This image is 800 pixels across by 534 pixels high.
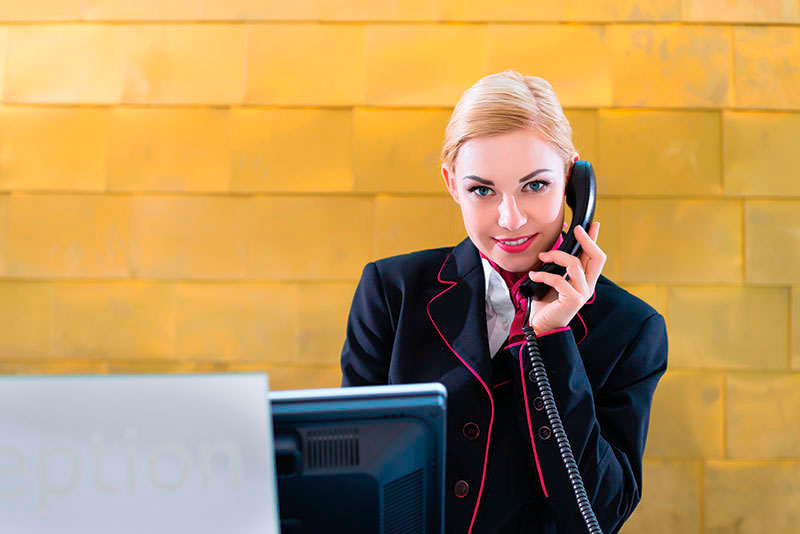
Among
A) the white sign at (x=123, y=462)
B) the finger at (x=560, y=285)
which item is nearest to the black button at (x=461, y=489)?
the finger at (x=560, y=285)

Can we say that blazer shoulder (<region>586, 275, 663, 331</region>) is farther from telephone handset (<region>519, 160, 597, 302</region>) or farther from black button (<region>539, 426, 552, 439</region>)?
black button (<region>539, 426, 552, 439</region>)

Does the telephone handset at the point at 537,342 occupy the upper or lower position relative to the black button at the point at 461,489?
upper

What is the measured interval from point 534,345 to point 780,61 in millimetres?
1340

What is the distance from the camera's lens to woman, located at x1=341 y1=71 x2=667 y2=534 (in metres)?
1.16

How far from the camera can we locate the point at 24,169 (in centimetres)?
199

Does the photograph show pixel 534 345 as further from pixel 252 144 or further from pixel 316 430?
pixel 252 144

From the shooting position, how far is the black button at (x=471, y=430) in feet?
4.03

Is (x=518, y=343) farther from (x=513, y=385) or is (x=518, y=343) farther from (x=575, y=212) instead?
(x=575, y=212)

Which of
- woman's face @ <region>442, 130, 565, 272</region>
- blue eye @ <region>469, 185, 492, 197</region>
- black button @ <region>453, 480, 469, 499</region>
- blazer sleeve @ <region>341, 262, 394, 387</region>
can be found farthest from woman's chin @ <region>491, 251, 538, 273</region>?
black button @ <region>453, 480, 469, 499</region>

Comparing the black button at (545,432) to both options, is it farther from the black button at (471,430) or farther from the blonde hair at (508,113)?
the blonde hair at (508,113)

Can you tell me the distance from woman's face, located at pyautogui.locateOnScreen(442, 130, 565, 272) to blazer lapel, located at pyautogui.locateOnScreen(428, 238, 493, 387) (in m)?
0.10

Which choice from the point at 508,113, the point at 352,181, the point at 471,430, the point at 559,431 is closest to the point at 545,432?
the point at 559,431

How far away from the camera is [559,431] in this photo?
44.6 inches

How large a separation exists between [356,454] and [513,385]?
45cm
